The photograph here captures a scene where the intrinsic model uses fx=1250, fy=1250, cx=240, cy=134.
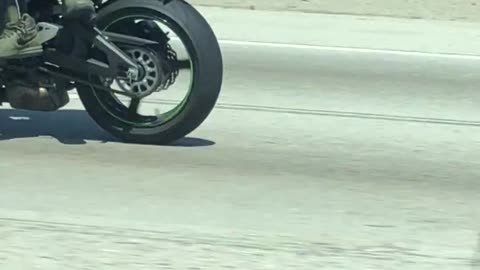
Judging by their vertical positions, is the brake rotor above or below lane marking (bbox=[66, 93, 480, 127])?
below

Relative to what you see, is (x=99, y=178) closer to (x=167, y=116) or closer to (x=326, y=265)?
(x=167, y=116)

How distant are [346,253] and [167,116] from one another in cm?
277

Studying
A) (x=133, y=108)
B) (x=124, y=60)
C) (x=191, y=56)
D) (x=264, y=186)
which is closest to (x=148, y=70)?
(x=124, y=60)

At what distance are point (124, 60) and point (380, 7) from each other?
10225 millimetres

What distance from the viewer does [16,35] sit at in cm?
816

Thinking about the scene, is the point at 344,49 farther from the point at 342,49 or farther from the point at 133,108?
the point at 133,108

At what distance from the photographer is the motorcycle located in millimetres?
8234

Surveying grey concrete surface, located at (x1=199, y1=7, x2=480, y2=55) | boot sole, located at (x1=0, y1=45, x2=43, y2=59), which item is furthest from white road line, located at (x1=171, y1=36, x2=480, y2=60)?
boot sole, located at (x1=0, y1=45, x2=43, y2=59)

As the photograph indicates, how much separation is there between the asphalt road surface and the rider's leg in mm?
676

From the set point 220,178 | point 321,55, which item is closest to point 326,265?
point 220,178

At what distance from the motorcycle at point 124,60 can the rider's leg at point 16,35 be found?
6 centimetres

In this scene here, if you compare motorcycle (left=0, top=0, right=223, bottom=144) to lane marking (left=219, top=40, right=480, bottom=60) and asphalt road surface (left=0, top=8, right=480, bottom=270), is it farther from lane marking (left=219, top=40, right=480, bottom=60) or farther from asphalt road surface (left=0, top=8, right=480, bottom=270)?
lane marking (left=219, top=40, right=480, bottom=60)

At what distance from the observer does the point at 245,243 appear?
615 cm

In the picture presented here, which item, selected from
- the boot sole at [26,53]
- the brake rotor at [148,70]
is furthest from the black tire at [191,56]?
the boot sole at [26,53]
